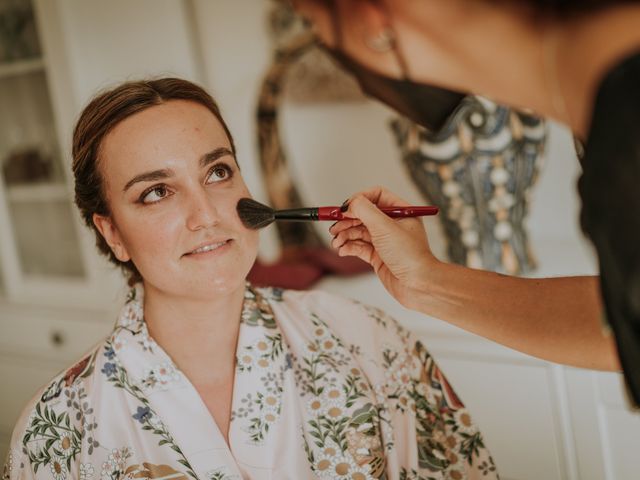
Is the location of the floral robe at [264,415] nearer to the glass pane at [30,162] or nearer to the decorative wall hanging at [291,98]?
the decorative wall hanging at [291,98]

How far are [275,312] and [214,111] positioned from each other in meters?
0.37

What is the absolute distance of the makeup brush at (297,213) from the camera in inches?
41.1

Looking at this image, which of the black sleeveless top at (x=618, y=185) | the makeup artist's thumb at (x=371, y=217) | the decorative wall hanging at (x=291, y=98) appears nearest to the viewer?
the black sleeveless top at (x=618, y=185)

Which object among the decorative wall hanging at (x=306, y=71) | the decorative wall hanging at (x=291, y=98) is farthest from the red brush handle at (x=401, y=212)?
the decorative wall hanging at (x=306, y=71)

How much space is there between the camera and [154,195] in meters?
1.15

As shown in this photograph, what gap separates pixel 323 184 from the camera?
7.41 ft

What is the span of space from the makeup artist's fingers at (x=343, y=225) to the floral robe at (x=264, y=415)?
21 centimetres

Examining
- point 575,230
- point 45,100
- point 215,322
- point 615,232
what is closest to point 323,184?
point 575,230

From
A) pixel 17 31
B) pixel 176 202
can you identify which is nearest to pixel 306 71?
pixel 17 31

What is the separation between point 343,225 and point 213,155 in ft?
0.80

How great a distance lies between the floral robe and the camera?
3.51 ft

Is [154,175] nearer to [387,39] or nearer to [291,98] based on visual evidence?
[387,39]

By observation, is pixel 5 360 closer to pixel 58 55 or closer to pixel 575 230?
pixel 58 55

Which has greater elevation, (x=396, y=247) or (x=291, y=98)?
(x=291, y=98)
